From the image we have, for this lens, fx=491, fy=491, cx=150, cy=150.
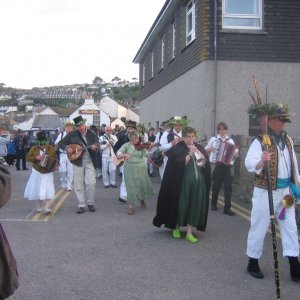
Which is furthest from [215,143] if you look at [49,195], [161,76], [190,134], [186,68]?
[161,76]

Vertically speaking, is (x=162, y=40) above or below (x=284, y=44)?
above

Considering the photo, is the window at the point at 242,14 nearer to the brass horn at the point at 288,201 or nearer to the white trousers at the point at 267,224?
the white trousers at the point at 267,224

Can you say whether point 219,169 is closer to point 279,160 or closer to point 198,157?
point 198,157

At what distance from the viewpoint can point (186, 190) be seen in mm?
7770

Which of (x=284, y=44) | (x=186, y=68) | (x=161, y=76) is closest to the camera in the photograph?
(x=284, y=44)

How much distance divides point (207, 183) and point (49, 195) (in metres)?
3.74

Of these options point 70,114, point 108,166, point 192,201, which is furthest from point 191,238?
point 70,114

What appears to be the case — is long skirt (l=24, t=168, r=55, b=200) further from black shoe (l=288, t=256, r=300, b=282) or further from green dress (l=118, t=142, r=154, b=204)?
black shoe (l=288, t=256, r=300, b=282)

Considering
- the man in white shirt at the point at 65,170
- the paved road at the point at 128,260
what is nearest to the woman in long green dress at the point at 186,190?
the paved road at the point at 128,260

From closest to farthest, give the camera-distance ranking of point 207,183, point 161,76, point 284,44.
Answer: point 207,183
point 284,44
point 161,76

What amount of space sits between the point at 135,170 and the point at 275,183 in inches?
195

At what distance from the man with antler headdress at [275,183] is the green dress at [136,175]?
15.1ft

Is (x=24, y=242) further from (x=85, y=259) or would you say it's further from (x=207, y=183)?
(x=207, y=183)

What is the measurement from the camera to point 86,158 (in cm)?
1039
